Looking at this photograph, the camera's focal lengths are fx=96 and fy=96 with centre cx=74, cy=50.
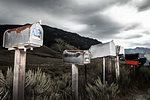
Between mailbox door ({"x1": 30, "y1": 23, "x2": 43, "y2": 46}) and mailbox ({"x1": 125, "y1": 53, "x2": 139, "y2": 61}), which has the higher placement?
mailbox door ({"x1": 30, "y1": 23, "x2": 43, "y2": 46})

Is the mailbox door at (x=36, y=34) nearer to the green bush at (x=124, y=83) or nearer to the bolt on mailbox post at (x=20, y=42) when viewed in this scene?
the bolt on mailbox post at (x=20, y=42)

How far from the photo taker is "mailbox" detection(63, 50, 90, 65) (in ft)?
5.58

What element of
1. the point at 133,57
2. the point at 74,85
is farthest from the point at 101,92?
the point at 133,57

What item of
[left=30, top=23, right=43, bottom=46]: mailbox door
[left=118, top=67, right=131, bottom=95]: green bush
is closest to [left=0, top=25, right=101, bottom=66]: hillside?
[left=118, top=67, right=131, bottom=95]: green bush

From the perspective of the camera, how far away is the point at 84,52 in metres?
1.73

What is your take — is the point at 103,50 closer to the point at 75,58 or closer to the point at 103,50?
the point at 103,50

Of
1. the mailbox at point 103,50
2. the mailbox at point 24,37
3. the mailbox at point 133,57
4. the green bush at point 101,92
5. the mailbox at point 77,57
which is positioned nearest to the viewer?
the mailbox at point 24,37

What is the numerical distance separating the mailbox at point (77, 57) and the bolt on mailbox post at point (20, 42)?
1.80 feet

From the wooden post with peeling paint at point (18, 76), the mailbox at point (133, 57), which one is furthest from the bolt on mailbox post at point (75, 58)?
the mailbox at point (133, 57)

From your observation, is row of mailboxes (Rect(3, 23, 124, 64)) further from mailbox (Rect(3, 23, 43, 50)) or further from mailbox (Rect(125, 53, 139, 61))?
mailbox (Rect(125, 53, 139, 61))

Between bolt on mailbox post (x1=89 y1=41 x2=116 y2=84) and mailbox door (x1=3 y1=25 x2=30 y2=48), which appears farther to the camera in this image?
bolt on mailbox post (x1=89 y1=41 x2=116 y2=84)

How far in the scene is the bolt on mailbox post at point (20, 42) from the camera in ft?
4.40

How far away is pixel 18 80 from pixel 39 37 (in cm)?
74

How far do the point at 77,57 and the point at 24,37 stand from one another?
35.4 inches
